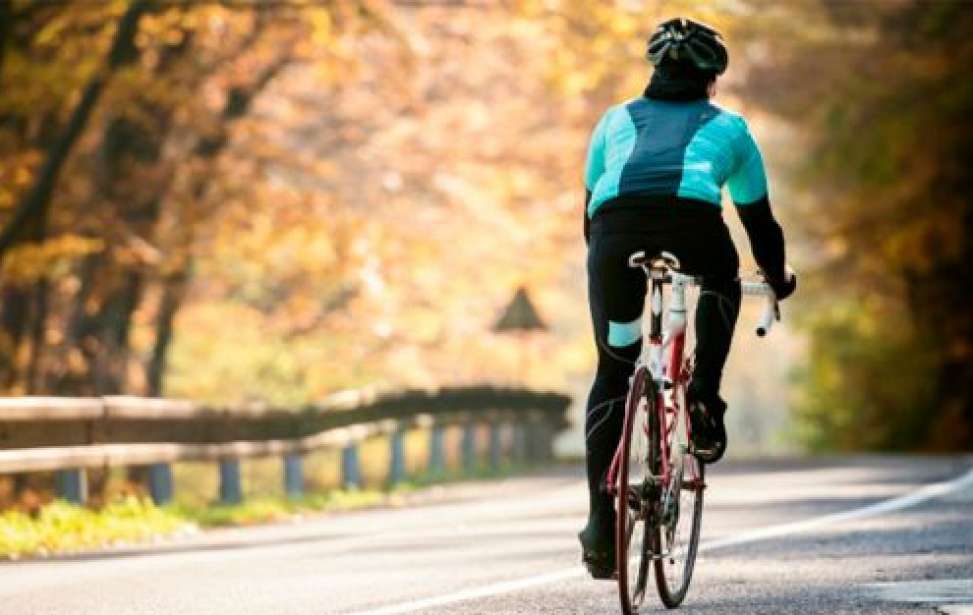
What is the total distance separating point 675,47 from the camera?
886 centimetres

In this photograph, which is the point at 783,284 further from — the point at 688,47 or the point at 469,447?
the point at 469,447

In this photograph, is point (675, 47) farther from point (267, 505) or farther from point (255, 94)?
point (255, 94)

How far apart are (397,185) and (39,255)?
1123cm

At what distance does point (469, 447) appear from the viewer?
92.1ft

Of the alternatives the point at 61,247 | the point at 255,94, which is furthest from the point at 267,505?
the point at 255,94

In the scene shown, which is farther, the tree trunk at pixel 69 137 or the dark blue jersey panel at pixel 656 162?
the tree trunk at pixel 69 137

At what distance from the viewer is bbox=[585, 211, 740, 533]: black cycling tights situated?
28.3 ft

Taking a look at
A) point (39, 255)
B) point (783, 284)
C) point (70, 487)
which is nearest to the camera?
point (783, 284)

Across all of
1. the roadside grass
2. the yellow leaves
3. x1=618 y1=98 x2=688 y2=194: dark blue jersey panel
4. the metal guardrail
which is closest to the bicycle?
x1=618 y1=98 x2=688 y2=194: dark blue jersey panel

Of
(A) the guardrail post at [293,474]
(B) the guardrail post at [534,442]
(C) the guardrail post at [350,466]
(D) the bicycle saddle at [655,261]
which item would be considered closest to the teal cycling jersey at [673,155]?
(D) the bicycle saddle at [655,261]

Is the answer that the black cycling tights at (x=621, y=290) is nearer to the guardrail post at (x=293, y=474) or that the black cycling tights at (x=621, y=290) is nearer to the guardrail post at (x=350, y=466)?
the guardrail post at (x=293, y=474)

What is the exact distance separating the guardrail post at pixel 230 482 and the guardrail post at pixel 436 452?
21.7 feet

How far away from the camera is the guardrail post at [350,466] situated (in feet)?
76.6

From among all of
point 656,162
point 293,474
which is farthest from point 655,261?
point 293,474
